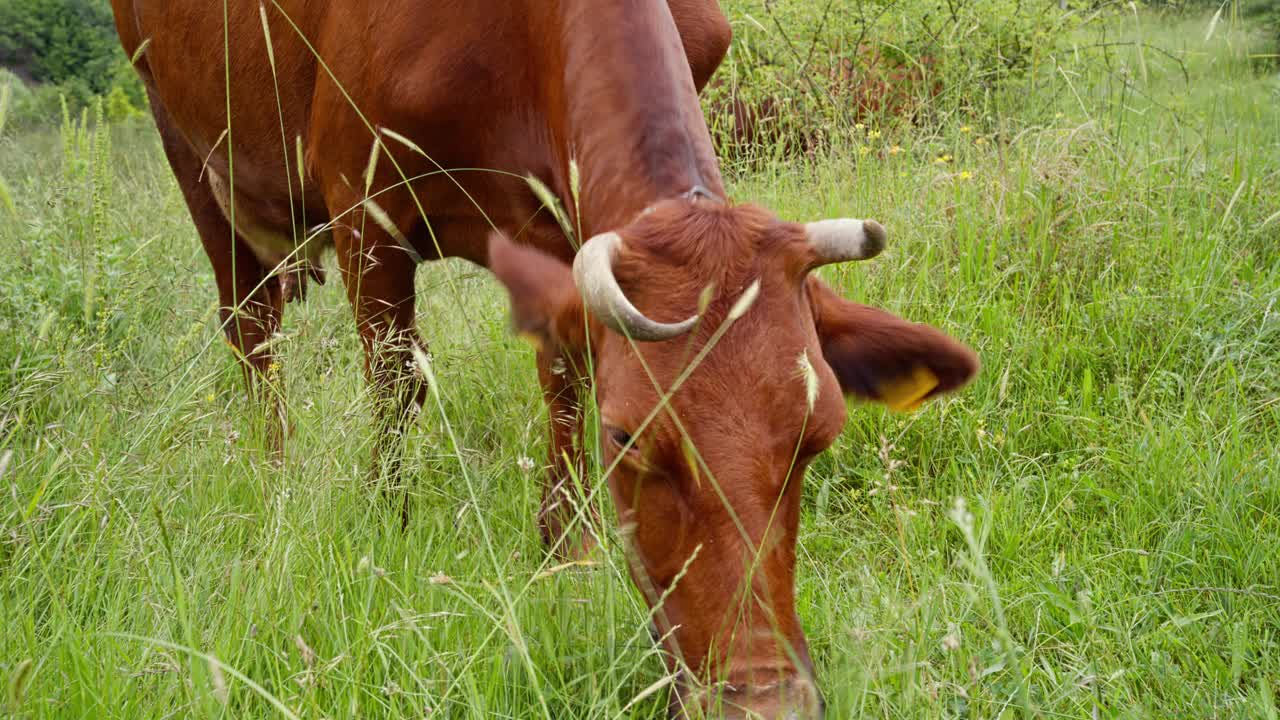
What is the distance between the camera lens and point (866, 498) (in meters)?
3.15

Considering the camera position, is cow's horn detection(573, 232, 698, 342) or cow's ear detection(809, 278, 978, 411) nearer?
cow's horn detection(573, 232, 698, 342)

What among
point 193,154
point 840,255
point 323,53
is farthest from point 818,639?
point 193,154

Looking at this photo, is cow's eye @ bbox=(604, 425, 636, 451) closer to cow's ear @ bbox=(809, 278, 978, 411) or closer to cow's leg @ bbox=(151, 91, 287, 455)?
cow's ear @ bbox=(809, 278, 978, 411)

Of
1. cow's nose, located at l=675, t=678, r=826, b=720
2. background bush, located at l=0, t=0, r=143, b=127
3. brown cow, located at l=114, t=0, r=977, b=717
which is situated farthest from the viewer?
background bush, located at l=0, t=0, r=143, b=127

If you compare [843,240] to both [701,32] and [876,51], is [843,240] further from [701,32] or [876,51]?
[876,51]

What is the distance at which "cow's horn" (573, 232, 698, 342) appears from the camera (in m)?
1.83

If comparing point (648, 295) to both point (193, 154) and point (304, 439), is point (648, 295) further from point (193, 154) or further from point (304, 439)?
point (193, 154)

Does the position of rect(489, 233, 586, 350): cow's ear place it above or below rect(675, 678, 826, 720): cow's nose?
above

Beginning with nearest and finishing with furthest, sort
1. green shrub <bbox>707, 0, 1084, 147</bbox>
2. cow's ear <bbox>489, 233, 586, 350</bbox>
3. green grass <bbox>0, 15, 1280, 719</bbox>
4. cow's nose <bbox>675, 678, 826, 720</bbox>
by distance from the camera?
1. cow's nose <bbox>675, 678, 826, 720</bbox>
2. green grass <bbox>0, 15, 1280, 719</bbox>
3. cow's ear <bbox>489, 233, 586, 350</bbox>
4. green shrub <bbox>707, 0, 1084, 147</bbox>

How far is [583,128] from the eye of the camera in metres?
2.56

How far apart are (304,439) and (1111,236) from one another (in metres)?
3.01

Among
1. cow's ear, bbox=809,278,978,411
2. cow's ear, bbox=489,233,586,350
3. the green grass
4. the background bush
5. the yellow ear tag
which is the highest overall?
cow's ear, bbox=489,233,586,350

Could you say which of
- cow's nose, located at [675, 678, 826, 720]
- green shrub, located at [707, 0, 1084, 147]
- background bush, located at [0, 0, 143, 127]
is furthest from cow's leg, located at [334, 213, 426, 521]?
background bush, located at [0, 0, 143, 127]

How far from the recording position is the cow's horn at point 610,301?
6.01 feet
